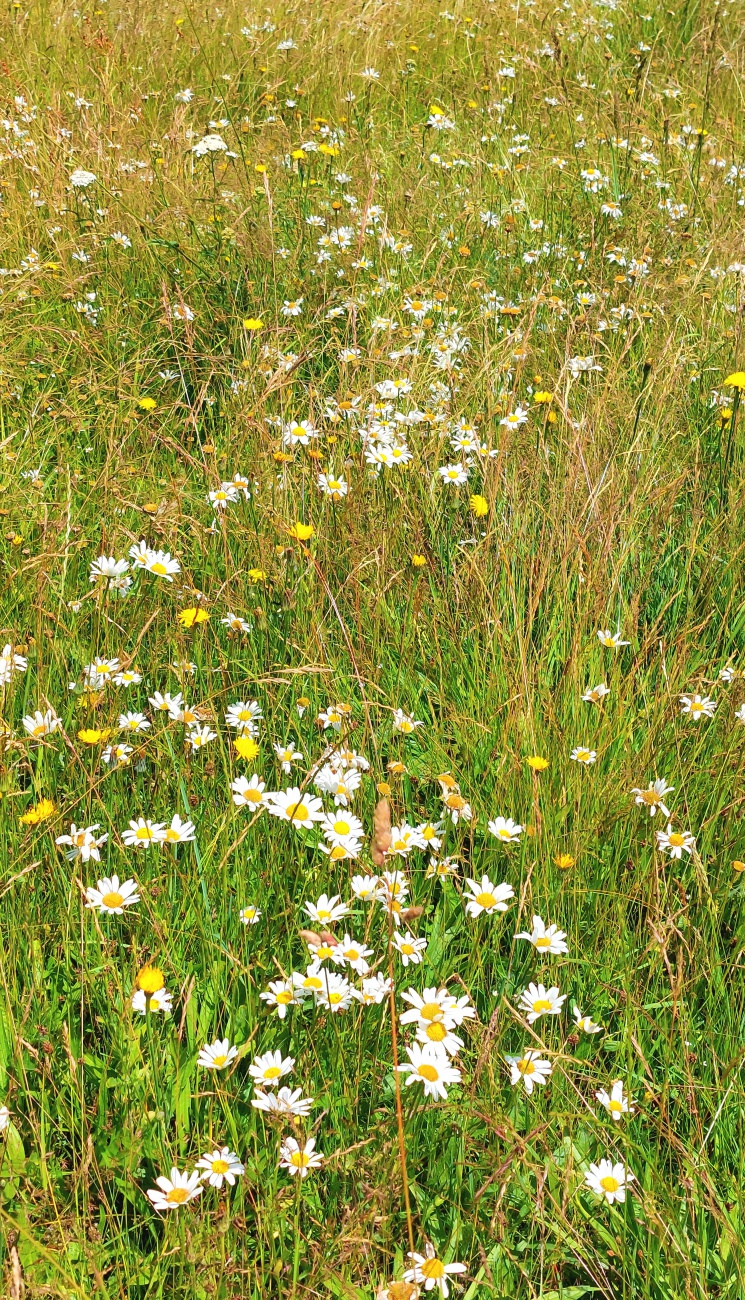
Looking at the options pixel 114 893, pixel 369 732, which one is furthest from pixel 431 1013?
pixel 369 732

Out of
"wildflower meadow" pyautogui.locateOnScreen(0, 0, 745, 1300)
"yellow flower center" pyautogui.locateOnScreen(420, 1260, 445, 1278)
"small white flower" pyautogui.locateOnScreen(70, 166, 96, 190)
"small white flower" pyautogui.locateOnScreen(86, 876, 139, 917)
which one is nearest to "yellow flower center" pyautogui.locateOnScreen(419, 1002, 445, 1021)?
"wildflower meadow" pyautogui.locateOnScreen(0, 0, 745, 1300)

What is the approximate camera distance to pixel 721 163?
405 centimetres

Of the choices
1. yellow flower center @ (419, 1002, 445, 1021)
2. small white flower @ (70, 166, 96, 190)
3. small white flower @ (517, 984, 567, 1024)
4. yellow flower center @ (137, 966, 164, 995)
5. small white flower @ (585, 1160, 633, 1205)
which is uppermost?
small white flower @ (70, 166, 96, 190)

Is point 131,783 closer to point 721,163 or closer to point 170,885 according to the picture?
point 170,885

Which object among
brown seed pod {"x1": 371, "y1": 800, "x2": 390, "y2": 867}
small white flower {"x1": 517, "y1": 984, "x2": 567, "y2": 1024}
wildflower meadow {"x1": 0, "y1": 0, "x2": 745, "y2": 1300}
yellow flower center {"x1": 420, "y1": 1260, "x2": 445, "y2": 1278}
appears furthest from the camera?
small white flower {"x1": 517, "y1": 984, "x2": 567, "y2": 1024}

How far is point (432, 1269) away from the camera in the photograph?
3.46 feet

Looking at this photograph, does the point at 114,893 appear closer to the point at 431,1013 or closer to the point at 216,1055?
the point at 216,1055

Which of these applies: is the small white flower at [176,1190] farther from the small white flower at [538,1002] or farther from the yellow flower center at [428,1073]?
the small white flower at [538,1002]

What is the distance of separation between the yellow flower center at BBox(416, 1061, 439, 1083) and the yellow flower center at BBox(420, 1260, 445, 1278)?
0.62ft

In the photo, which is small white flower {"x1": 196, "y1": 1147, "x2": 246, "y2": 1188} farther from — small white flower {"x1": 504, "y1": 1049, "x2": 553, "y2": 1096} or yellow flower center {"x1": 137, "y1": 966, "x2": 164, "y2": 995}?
small white flower {"x1": 504, "y1": 1049, "x2": 553, "y2": 1096}

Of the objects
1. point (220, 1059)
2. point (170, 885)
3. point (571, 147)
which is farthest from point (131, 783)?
point (571, 147)

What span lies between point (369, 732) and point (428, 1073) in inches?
30.0

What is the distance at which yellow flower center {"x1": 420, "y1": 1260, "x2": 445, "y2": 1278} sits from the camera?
105 cm

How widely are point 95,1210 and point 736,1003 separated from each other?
95cm
